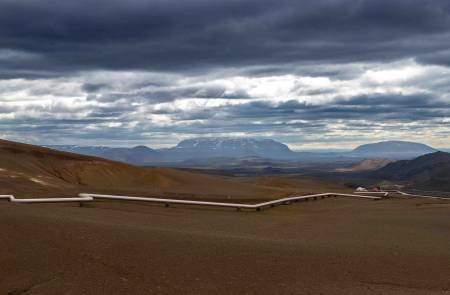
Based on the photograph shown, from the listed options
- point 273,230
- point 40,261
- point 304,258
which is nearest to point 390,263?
point 304,258

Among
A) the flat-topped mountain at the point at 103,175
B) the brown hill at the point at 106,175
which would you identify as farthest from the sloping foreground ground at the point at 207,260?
the flat-topped mountain at the point at 103,175

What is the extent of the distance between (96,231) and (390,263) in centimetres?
706

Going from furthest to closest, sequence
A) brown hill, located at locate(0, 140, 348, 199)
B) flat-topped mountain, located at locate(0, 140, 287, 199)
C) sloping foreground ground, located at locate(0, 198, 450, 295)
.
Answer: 1. flat-topped mountain, located at locate(0, 140, 287, 199)
2. brown hill, located at locate(0, 140, 348, 199)
3. sloping foreground ground, located at locate(0, 198, 450, 295)

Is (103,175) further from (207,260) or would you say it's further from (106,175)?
(207,260)

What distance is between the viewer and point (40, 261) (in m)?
11.6

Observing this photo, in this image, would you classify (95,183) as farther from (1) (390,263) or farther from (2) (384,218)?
(1) (390,263)

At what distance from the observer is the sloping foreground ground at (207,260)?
427 inches

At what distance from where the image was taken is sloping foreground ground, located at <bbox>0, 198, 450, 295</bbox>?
1085 cm

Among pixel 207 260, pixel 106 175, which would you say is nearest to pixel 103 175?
pixel 106 175

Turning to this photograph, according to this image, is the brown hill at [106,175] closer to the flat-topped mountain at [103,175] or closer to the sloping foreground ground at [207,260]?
the flat-topped mountain at [103,175]

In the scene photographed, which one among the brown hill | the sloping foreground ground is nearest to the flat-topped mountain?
the brown hill

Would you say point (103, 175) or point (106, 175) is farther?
point (106, 175)

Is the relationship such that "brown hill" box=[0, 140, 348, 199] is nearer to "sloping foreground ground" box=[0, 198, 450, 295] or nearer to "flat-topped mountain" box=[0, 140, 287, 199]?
"flat-topped mountain" box=[0, 140, 287, 199]

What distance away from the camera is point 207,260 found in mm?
12969
